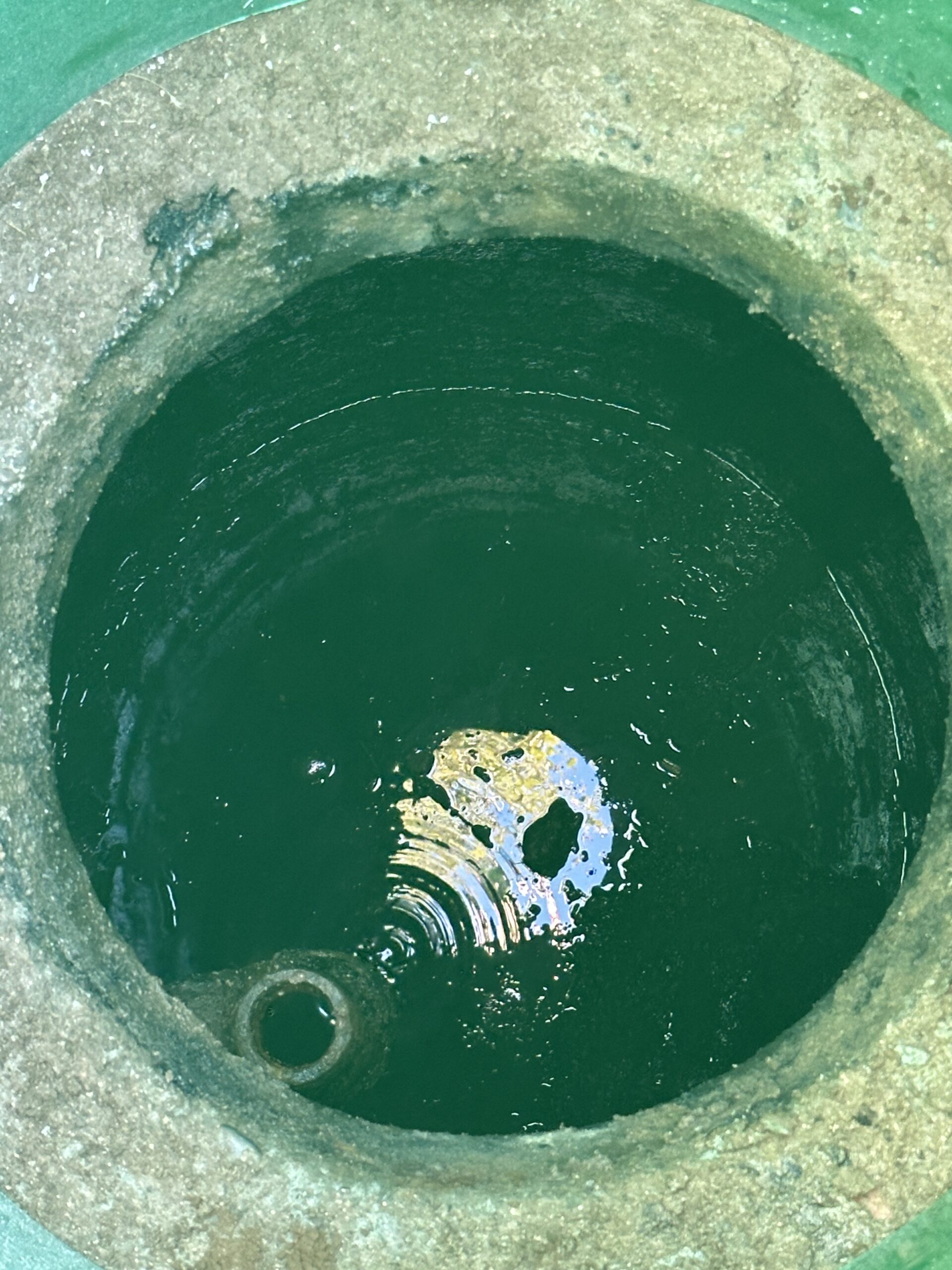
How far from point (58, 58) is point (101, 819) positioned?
183cm

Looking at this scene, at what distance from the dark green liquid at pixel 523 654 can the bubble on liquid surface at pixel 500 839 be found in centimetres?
6

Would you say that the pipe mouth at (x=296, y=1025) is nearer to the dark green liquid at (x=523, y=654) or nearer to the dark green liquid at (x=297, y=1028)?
the dark green liquid at (x=297, y=1028)

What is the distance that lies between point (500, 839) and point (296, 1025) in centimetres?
77

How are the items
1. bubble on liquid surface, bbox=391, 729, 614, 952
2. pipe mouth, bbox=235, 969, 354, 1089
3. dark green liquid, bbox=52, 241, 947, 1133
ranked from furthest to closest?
bubble on liquid surface, bbox=391, 729, 614, 952, pipe mouth, bbox=235, 969, 354, 1089, dark green liquid, bbox=52, 241, 947, 1133

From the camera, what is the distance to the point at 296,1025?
2.85m

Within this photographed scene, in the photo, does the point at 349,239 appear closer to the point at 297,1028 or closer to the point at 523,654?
the point at 523,654

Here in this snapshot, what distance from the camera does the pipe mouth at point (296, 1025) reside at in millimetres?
2775

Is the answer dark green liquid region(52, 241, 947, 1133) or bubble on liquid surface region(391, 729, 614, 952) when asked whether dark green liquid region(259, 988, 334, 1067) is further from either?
bubble on liquid surface region(391, 729, 614, 952)

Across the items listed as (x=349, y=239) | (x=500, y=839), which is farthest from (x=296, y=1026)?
(x=349, y=239)

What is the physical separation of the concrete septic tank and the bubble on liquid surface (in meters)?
0.75

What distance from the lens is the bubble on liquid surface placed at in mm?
3021

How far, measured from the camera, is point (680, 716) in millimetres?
3021

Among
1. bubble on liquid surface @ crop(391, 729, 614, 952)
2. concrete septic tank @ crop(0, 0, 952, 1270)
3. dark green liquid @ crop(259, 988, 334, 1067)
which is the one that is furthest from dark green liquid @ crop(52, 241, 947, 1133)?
concrete septic tank @ crop(0, 0, 952, 1270)

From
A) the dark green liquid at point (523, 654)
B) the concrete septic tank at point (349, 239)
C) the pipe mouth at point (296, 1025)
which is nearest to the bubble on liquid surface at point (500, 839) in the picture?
the dark green liquid at point (523, 654)
